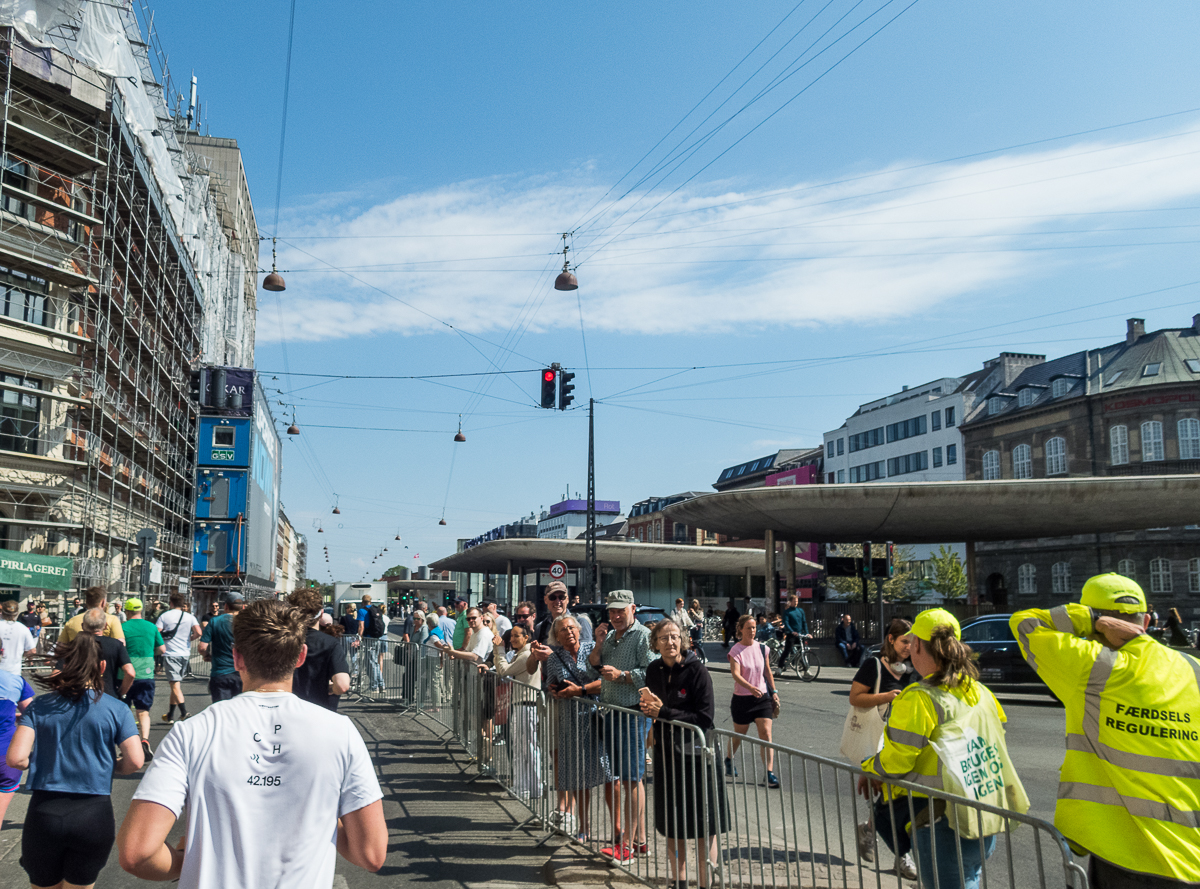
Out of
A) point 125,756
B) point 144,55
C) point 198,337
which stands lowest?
point 125,756

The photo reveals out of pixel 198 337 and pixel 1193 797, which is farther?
pixel 198 337

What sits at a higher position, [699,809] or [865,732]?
[865,732]

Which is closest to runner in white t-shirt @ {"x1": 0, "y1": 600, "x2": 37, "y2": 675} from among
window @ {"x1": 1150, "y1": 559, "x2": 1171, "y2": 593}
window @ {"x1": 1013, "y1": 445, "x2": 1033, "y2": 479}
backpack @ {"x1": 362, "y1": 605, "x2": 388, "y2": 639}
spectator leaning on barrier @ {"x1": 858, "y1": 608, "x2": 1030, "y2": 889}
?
spectator leaning on barrier @ {"x1": 858, "y1": 608, "x2": 1030, "y2": 889}

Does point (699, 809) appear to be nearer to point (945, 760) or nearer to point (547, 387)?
point (945, 760)

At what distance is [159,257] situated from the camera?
31578 millimetres

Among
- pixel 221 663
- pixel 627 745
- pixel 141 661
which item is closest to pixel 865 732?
pixel 627 745

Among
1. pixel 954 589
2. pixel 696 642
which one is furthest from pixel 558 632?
pixel 954 589

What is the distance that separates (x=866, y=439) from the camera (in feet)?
243

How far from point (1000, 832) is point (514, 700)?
5080 mm

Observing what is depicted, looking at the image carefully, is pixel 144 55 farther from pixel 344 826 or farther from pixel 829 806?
pixel 344 826

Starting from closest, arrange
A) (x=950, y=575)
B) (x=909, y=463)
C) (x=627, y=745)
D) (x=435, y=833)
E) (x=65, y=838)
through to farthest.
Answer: (x=65, y=838), (x=627, y=745), (x=435, y=833), (x=950, y=575), (x=909, y=463)

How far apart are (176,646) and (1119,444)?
2003 inches

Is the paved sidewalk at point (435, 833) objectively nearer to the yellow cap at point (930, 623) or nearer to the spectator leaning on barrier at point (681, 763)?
the spectator leaning on barrier at point (681, 763)

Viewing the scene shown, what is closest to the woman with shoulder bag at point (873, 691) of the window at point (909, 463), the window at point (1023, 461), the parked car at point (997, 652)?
the parked car at point (997, 652)
